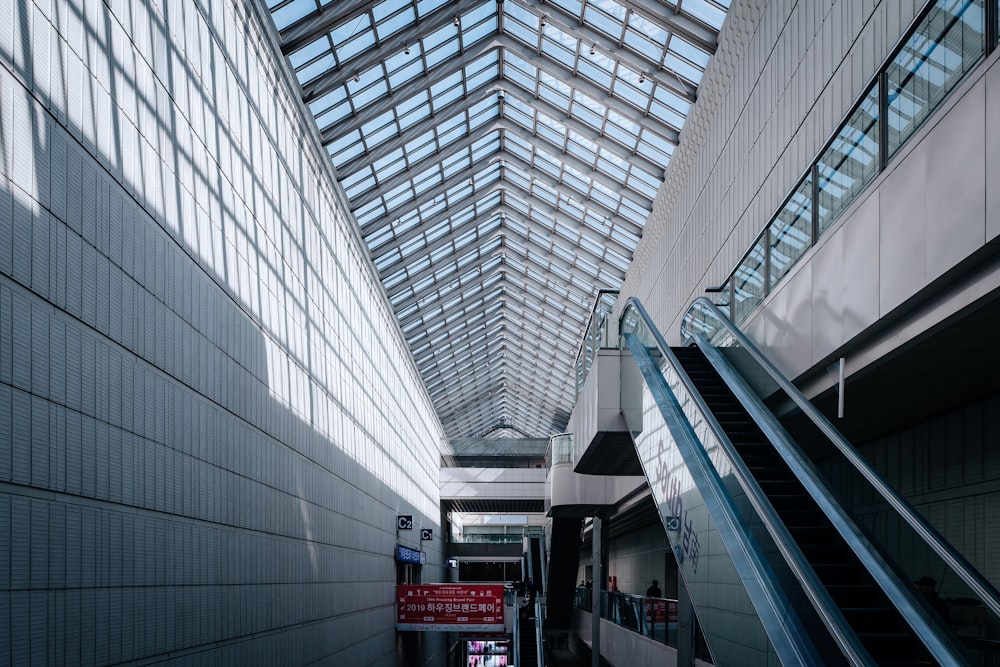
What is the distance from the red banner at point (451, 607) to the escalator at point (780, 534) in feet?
43.9

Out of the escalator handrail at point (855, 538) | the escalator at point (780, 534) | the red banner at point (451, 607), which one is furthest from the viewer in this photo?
the red banner at point (451, 607)

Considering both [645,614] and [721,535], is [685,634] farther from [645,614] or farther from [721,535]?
[721,535]

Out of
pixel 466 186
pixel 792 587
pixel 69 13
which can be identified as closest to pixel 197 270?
pixel 69 13

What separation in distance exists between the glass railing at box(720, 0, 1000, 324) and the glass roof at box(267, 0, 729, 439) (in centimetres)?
876

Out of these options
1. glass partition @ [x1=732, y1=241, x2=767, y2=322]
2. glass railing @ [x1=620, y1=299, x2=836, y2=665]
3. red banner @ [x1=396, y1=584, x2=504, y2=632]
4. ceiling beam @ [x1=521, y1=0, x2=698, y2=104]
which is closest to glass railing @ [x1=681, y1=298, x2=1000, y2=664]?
glass railing @ [x1=620, y1=299, x2=836, y2=665]

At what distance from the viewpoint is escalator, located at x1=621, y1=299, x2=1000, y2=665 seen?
5.54 m

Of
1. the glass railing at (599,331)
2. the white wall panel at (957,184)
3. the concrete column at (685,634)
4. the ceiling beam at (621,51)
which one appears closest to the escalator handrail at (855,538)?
the white wall panel at (957,184)

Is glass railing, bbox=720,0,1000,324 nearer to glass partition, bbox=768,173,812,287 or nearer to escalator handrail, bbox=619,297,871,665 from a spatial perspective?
glass partition, bbox=768,173,812,287

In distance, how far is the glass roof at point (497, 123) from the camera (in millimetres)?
18750

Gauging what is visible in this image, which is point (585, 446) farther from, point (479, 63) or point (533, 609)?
point (533, 609)

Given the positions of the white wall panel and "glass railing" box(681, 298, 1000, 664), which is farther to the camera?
the white wall panel

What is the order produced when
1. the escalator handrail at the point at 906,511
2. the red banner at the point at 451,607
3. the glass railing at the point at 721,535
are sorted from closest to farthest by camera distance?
the escalator handrail at the point at 906,511 → the glass railing at the point at 721,535 → the red banner at the point at 451,607

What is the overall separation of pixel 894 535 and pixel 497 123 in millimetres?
20684

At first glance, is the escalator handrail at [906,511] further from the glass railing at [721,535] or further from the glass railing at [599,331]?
the glass railing at [599,331]
